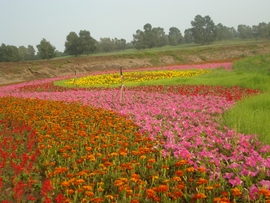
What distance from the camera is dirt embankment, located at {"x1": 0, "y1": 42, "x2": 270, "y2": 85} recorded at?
37.1 meters

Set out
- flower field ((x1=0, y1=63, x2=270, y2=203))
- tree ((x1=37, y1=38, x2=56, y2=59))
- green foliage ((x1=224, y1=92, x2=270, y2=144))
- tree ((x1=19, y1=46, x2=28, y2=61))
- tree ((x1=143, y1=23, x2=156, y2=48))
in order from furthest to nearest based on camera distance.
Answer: tree ((x1=19, y1=46, x2=28, y2=61)) < tree ((x1=143, y1=23, x2=156, y2=48)) < tree ((x1=37, y1=38, x2=56, y2=59)) < green foliage ((x1=224, y1=92, x2=270, y2=144)) < flower field ((x1=0, y1=63, x2=270, y2=203))

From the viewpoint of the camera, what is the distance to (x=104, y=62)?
48.1 meters

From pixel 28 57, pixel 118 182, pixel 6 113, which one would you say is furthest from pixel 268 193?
pixel 28 57

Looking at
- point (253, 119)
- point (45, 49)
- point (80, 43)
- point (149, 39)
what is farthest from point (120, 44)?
point (253, 119)

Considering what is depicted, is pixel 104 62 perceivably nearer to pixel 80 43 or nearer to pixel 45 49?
pixel 45 49

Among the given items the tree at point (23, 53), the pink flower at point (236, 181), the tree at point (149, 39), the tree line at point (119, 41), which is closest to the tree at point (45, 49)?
the tree line at point (119, 41)

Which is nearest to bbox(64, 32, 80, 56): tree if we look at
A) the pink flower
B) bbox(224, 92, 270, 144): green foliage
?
bbox(224, 92, 270, 144): green foliage

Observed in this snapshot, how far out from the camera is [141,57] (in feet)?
177

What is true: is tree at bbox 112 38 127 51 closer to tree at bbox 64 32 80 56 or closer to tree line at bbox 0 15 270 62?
tree line at bbox 0 15 270 62

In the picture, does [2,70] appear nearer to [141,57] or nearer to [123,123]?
[141,57]

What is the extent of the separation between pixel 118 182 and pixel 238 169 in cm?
210

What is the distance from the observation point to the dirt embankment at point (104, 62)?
3709cm

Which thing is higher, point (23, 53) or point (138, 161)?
point (23, 53)

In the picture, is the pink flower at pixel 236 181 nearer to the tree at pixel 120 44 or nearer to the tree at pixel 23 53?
the tree at pixel 23 53
